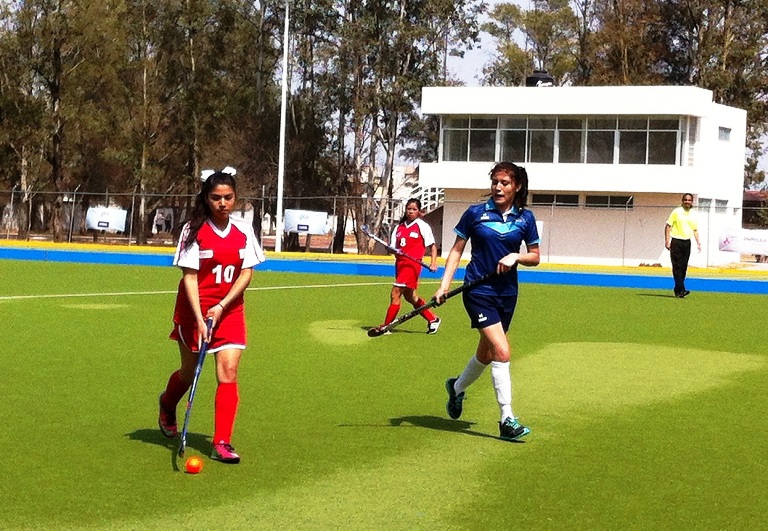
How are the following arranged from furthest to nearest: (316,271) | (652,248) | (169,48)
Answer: (169,48), (652,248), (316,271)

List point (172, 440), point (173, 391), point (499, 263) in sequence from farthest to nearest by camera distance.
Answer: point (499, 263)
point (172, 440)
point (173, 391)

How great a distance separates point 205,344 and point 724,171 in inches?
1717

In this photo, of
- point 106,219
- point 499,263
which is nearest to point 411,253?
point 499,263

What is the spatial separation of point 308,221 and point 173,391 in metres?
38.4

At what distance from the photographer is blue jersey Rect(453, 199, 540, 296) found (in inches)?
314

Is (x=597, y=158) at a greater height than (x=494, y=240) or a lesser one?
greater

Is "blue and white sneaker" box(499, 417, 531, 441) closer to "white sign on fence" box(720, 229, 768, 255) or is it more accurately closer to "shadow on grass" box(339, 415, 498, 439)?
"shadow on grass" box(339, 415, 498, 439)

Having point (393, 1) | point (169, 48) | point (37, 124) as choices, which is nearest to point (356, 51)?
point (393, 1)

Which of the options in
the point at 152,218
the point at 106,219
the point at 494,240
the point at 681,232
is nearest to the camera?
the point at 494,240

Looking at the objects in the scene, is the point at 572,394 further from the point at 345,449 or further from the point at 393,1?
the point at 393,1

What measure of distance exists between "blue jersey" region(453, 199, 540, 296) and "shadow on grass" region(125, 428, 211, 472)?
190 centimetres

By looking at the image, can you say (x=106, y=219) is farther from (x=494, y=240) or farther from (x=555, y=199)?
(x=494, y=240)

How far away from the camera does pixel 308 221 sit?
4578 cm

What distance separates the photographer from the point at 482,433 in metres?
8.28
